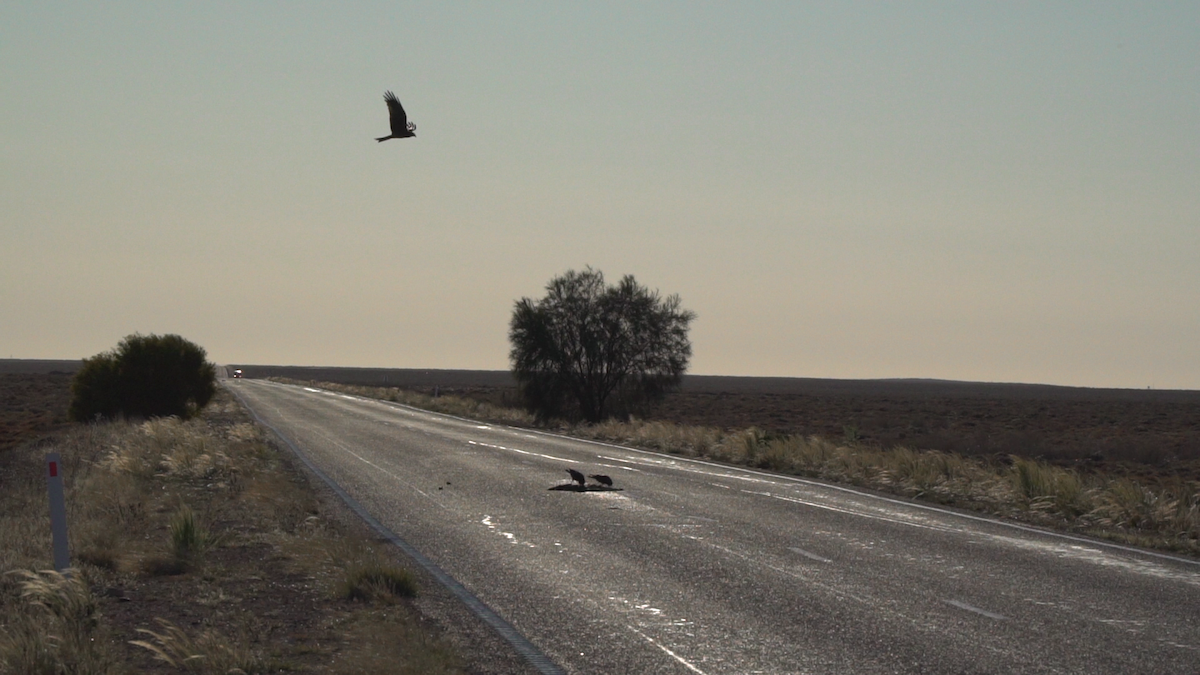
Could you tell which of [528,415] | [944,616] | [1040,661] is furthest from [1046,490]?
[528,415]

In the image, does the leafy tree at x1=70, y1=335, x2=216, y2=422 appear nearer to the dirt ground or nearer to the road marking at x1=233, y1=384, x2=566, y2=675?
the dirt ground

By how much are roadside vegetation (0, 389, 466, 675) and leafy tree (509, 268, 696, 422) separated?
28855 millimetres

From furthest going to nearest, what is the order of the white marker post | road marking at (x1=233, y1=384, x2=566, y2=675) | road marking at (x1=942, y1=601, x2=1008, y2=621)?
the white marker post
road marking at (x1=942, y1=601, x2=1008, y2=621)
road marking at (x1=233, y1=384, x2=566, y2=675)

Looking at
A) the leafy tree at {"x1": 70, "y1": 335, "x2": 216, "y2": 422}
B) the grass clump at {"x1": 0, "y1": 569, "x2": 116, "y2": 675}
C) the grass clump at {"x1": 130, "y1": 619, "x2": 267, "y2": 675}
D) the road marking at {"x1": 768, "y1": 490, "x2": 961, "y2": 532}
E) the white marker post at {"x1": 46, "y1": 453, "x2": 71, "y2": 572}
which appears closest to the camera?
the grass clump at {"x1": 0, "y1": 569, "x2": 116, "y2": 675}

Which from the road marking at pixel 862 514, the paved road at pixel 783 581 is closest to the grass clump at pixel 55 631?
the paved road at pixel 783 581

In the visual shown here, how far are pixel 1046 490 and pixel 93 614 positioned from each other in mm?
14391

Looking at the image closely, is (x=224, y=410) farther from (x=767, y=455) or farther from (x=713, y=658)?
(x=713, y=658)

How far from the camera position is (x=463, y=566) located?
38.9ft

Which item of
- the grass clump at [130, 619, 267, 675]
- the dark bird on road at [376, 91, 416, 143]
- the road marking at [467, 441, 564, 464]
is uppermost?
the dark bird on road at [376, 91, 416, 143]

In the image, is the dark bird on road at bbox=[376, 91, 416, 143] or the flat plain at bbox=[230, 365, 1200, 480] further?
the flat plain at bbox=[230, 365, 1200, 480]

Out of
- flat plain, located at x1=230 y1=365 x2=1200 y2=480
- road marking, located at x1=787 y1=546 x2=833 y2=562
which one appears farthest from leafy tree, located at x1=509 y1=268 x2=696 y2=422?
road marking, located at x1=787 y1=546 x2=833 y2=562

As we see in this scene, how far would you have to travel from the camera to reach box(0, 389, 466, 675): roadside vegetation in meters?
7.55

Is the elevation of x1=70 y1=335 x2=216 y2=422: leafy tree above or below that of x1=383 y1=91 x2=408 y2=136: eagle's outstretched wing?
below

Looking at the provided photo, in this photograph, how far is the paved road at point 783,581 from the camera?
798 cm
